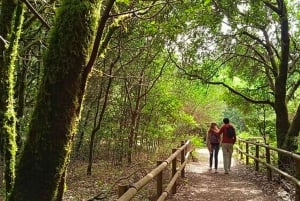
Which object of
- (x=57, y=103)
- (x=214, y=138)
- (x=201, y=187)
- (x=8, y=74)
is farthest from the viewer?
(x=214, y=138)

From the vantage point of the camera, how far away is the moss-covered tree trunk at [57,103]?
3.30m

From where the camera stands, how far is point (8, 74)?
18.8ft

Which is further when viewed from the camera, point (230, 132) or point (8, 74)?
point (230, 132)

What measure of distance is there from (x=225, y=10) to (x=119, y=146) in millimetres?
8343

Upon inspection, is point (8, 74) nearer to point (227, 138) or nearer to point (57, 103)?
point (57, 103)

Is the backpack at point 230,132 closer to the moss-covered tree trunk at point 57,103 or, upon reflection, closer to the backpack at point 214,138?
the backpack at point 214,138

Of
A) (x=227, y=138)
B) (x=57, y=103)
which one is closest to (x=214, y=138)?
(x=227, y=138)

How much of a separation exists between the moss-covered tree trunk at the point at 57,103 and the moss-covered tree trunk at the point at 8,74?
7.40 ft

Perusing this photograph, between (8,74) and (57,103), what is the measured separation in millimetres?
2710

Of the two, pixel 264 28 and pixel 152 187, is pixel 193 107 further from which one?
pixel 152 187

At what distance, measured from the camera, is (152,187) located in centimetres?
1014

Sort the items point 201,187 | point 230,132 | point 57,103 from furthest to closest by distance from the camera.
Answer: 1. point 230,132
2. point 201,187
3. point 57,103

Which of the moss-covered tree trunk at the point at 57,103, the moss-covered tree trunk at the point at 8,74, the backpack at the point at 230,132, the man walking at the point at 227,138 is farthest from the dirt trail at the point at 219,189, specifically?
the moss-covered tree trunk at the point at 57,103

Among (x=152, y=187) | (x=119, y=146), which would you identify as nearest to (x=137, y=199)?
(x=152, y=187)
